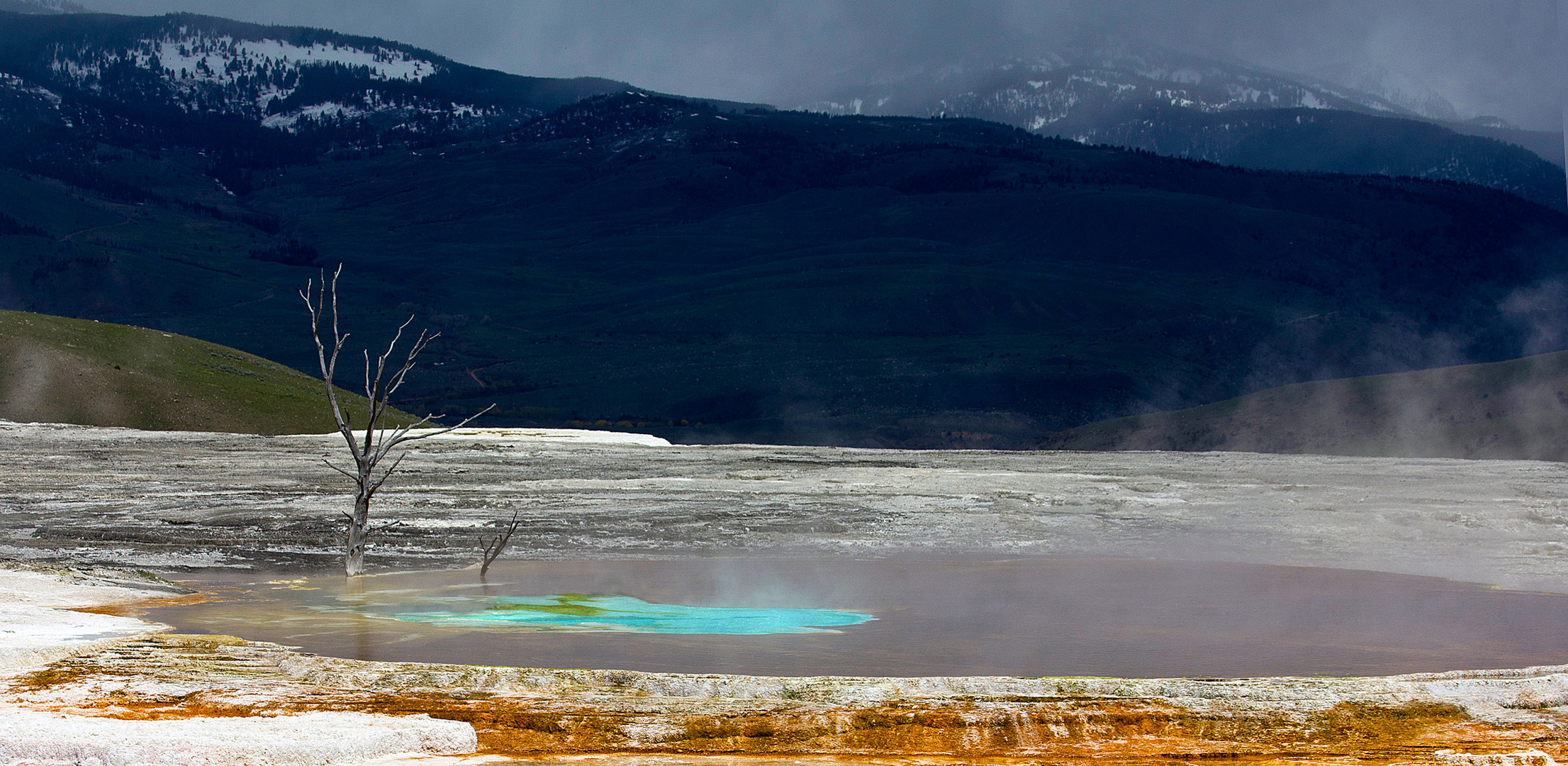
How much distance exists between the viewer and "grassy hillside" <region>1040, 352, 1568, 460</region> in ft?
146

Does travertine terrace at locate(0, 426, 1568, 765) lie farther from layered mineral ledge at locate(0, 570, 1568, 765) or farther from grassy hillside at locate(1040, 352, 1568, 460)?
grassy hillside at locate(1040, 352, 1568, 460)

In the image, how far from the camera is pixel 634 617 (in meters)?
13.8

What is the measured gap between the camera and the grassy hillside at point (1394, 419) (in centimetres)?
4444

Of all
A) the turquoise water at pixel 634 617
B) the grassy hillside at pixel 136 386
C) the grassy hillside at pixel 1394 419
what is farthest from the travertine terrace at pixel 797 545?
the grassy hillside at pixel 1394 419

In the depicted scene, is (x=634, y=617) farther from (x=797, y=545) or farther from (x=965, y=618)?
(x=797, y=545)

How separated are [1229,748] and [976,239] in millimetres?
160248

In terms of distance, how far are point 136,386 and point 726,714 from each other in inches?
1825

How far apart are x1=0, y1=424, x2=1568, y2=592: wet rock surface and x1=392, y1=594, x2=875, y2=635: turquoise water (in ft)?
13.3

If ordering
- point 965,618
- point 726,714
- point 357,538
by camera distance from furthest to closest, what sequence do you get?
point 357,538, point 965,618, point 726,714

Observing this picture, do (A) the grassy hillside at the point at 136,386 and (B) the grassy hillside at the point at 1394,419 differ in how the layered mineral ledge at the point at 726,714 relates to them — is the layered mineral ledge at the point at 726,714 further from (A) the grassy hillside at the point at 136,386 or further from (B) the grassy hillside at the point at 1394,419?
(A) the grassy hillside at the point at 136,386

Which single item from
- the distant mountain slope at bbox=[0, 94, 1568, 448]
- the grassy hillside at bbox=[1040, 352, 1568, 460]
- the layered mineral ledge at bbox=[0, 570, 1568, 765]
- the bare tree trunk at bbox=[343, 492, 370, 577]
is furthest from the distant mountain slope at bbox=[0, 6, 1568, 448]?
the layered mineral ledge at bbox=[0, 570, 1568, 765]

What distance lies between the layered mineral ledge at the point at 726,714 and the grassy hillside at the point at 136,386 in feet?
131

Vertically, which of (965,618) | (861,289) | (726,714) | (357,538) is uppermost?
(861,289)

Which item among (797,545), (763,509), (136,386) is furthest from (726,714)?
(136,386)
